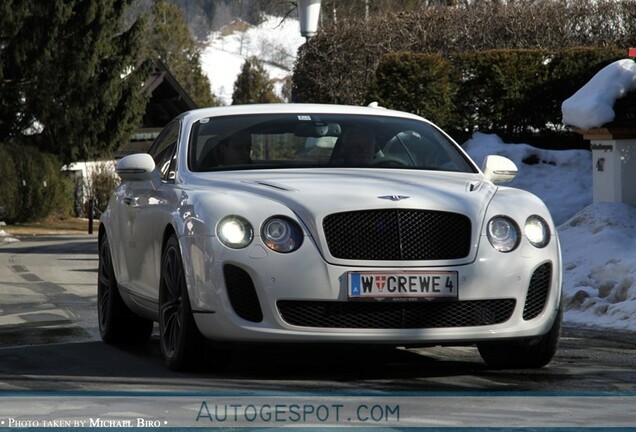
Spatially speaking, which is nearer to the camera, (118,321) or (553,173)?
(118,321)

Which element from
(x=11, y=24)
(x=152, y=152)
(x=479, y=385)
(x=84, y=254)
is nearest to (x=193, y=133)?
(x=152, y=152)

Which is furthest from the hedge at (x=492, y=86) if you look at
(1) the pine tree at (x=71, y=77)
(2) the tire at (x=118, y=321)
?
(1) the pine tree at (x=71, y=77)

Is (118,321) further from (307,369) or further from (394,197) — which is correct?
(394,197)

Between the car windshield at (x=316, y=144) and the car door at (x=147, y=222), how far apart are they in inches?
10.5

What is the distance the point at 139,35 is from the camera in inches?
1983

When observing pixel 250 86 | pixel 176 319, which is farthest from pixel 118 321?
pixel 250 86

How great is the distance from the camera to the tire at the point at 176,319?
780cm

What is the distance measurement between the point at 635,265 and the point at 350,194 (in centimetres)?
571

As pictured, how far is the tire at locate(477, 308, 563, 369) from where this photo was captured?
8031 millimetres

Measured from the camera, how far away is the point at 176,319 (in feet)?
26.7

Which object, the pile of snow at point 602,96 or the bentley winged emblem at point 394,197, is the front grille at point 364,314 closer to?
the bentley winged emblem at point 394,197

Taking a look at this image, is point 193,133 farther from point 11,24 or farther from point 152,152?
point 11,24

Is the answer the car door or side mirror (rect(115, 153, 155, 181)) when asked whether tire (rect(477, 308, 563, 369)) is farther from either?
side mirror (rect(115, 153, 155, 181))

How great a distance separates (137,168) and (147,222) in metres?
0.41
